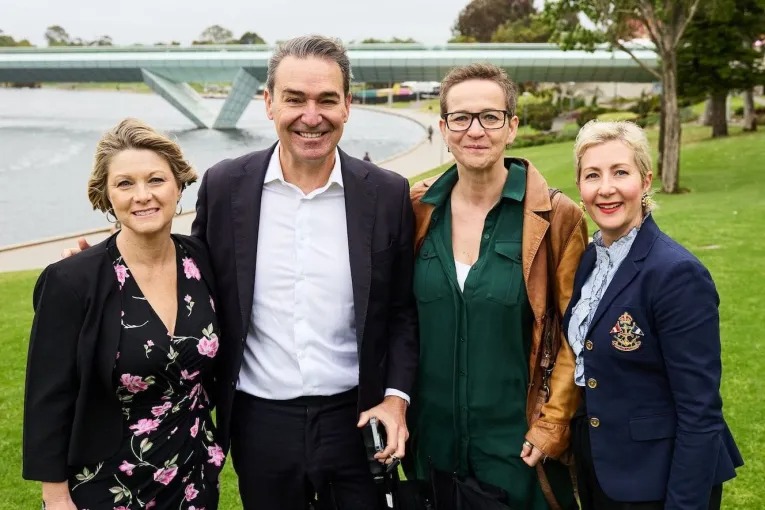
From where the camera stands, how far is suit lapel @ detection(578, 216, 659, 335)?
2227 mm

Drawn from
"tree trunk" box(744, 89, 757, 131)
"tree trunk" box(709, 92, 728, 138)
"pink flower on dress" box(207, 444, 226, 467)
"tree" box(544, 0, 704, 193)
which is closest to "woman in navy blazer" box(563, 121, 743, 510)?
"pink flower on dress" box(207, 444, 226, 467)

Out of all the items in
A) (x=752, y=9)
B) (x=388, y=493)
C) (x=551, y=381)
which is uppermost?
(x=752, y=9)

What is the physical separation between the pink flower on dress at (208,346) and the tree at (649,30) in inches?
551

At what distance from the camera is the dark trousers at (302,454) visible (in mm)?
2600

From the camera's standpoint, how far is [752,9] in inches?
802

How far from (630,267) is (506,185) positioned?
2.00 ft

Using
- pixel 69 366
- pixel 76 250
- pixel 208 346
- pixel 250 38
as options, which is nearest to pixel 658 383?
pixel 208 346

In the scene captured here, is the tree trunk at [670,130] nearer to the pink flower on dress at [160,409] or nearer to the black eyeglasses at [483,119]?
the black eyeglasses at [483,119]

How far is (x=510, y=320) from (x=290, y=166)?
993mm

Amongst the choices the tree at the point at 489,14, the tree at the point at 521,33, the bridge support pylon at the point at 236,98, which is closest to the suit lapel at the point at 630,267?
the bridge support pylon at the point at 236,98

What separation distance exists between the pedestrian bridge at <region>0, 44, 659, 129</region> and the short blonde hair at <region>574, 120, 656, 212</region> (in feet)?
105

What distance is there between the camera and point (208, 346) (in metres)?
2.42


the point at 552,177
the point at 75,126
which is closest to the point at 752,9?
the point at 552,177

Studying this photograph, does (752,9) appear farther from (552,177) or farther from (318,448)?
(318,448)
